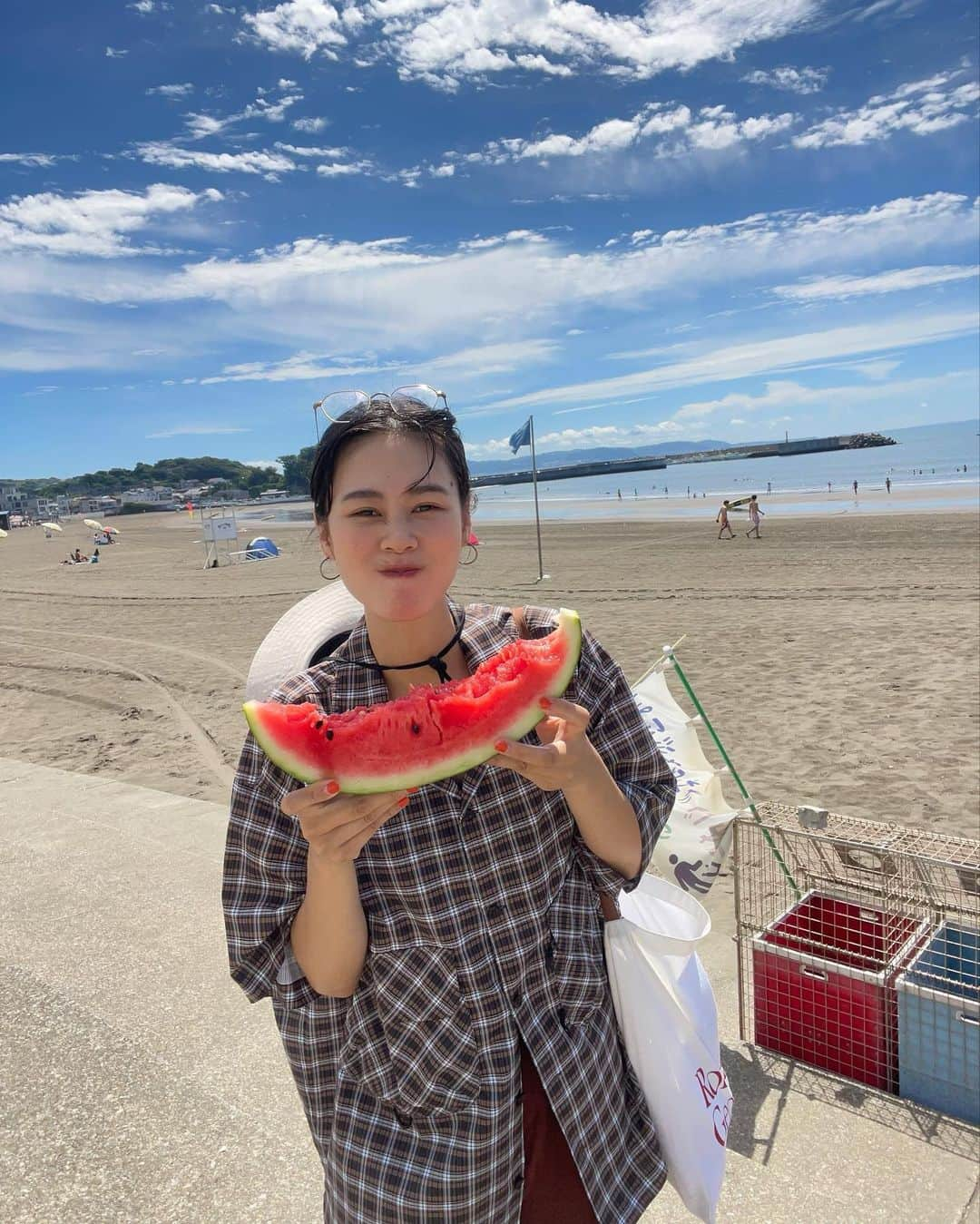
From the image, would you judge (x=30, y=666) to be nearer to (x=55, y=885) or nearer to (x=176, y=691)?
(x=176, y=691)

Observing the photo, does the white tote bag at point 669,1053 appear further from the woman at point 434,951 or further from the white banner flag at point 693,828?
the white banner flag at point 693,828

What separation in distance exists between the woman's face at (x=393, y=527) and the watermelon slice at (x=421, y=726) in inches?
6.8

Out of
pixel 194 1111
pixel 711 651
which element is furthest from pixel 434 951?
pixel 711 651

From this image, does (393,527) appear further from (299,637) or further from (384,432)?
(299,637)

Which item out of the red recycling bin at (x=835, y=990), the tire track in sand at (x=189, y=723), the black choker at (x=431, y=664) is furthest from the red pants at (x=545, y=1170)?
the tire track in sand at (x=189, y=723)

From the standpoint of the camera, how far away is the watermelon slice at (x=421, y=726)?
4.71 feet

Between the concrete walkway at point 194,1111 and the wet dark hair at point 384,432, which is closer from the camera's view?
the wet dark hair at point 384,432

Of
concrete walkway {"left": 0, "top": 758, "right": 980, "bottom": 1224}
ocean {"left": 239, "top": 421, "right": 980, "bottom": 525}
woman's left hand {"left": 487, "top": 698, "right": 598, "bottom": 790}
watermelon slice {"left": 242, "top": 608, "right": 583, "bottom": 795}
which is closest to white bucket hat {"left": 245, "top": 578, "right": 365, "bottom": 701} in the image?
watermelon slice {"left": 242, "top": 608, "right": 583, "bottom": 795}

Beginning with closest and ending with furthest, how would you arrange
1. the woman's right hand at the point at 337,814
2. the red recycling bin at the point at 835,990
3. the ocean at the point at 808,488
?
the woman's right hand at the point at 337,814, the red recycling bin at the point at 835,990, the ocean at the point at 808,488

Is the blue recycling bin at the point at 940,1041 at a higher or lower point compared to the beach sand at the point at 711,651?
higher

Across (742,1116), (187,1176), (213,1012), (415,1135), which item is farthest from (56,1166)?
(742,1116)

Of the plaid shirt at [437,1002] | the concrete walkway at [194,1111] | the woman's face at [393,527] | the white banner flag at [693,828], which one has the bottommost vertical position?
the concrete walkway at [194,1111]

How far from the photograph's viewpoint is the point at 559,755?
1.44m

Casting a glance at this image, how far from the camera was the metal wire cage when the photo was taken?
2.91 meters
